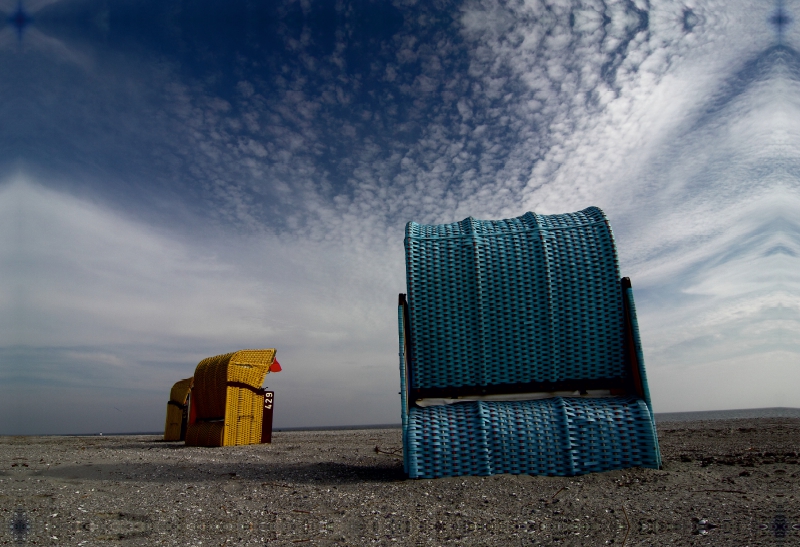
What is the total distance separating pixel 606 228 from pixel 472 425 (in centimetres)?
233

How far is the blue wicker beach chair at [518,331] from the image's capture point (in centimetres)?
432

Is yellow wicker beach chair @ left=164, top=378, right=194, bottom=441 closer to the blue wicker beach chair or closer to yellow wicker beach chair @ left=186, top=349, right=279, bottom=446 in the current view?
yellow wicker beach chair @ left=186, top=349, right=279, bottom=446

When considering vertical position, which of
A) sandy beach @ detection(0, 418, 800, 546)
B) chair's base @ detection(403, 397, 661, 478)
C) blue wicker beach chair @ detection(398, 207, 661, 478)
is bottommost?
sandy beach @ detection(0, 418, 800, 546)

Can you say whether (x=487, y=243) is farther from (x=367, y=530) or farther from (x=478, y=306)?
(x=367, y=530)

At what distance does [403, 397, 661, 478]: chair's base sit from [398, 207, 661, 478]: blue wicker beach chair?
2 cm

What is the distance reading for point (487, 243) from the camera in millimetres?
4891

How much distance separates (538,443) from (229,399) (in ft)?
26.2

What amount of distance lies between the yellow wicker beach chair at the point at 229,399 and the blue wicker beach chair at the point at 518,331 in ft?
22.7

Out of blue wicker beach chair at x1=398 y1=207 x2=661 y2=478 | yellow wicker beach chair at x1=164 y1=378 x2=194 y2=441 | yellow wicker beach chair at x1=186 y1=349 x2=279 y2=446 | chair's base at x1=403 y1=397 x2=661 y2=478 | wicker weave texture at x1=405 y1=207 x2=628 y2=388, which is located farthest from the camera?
yellow wicker beach chair at x1=164 y1=378 x2=194 y2=441

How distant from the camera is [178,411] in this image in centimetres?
1535

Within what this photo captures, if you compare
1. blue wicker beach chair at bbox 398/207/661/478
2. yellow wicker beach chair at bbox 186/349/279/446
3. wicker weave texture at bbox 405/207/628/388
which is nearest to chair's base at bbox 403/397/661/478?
blue wicker beach chair at bbox 398/207/661/478

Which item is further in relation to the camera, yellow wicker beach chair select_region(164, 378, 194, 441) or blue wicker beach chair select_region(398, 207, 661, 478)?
yellow wicker beach chair select_region(164, 378, 194, 441)

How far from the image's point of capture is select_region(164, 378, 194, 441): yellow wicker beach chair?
14990 mm

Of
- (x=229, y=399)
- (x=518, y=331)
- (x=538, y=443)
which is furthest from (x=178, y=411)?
(x=538, y=443)
